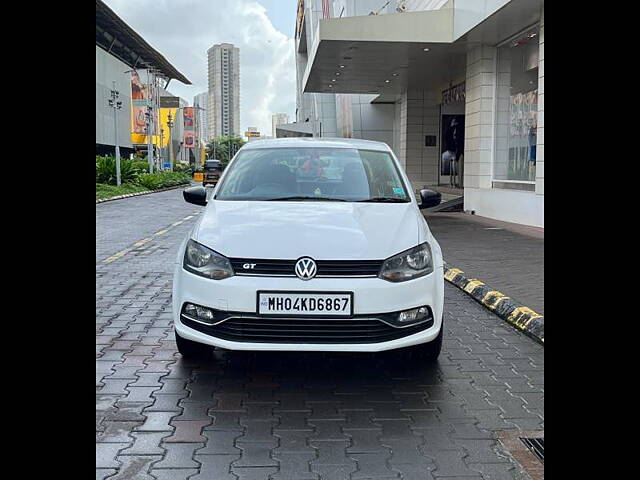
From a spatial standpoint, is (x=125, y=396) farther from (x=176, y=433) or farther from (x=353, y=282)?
(x=353, y=282)

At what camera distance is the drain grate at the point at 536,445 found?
3.36 metres

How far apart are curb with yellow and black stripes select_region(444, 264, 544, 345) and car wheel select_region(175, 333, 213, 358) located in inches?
102

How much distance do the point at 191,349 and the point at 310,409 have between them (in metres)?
1.17

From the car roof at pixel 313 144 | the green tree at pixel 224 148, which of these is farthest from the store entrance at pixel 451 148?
the green tree at pixel 224 148

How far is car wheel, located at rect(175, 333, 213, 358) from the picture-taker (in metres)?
4.71

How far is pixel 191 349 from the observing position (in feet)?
15.6

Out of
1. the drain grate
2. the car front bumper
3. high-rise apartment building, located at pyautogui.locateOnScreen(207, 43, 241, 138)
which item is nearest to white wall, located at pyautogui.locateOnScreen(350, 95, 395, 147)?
the car front bumper

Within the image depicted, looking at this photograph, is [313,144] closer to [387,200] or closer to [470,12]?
[387,200]

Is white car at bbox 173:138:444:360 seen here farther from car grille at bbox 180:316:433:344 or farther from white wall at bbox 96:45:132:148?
white wall at bbox 96:45:132:148

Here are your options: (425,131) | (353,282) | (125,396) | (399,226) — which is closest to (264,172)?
(399,226)

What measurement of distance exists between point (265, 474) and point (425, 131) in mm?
27631

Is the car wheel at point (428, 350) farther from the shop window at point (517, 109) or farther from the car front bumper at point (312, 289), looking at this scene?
the shop window at point (517, 109)
